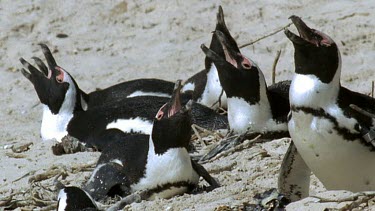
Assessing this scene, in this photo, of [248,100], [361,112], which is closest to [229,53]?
[248,100]

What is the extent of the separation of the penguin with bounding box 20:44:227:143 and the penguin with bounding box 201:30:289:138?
1.68 feet

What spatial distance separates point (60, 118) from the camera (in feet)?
27.8

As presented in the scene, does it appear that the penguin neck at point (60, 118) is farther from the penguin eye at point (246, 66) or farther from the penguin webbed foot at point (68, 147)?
the penguin eye at point (246, 66)

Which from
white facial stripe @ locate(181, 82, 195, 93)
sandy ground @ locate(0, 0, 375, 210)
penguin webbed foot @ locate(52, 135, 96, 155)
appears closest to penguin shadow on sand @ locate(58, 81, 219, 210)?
penguin webbed foot @ locate(52, 135, 96, 155)

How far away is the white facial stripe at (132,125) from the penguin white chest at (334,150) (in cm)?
244

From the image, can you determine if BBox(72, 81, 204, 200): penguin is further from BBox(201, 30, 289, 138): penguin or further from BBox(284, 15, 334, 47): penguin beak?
BBox(201, 30, 289, 138): penguin

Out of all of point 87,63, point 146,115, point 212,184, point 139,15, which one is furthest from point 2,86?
point 212,184

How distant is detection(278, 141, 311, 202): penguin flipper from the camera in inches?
216

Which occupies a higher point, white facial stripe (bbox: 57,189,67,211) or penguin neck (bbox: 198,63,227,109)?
white facial stripe (bbox: 57,189,67,211)

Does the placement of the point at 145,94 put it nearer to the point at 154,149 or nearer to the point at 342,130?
the point at 154,149

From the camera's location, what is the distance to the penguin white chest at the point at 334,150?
203 inches

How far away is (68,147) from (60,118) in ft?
3.02

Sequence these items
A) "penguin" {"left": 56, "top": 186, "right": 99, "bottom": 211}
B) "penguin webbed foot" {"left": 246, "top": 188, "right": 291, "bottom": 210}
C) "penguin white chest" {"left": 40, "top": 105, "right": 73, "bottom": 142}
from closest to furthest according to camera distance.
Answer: "penguin webbed foot" {"left": 246, "top": 188, "right": 291, "bottom": 210} → "penguin" {"left": 56, "top": 186, "right": 99, "bottom": 211} → "penguin white chest" {"left": 40, "top": 105, "right": 73, "bottom": 142}

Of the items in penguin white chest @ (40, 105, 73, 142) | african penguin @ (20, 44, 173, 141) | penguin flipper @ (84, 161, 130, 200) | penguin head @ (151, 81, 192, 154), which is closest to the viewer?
penguin head @ (151, 81, 192, 154)
